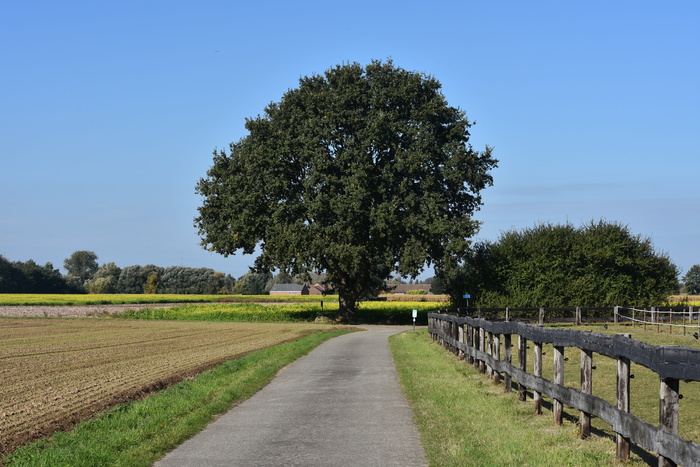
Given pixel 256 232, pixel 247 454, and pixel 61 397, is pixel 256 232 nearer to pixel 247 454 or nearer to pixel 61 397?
pixel 61 397

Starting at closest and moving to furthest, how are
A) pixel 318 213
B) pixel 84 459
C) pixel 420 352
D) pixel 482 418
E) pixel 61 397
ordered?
pixel 84 459
pixel 482 418
pixel 61 397
pixel 420 352
pixel 318 213

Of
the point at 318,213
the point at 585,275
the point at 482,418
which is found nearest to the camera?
the point at 482,418

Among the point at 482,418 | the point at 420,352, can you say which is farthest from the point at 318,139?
the point at 482,418

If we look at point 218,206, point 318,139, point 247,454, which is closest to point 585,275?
point 318,139

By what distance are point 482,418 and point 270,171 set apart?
41.7m

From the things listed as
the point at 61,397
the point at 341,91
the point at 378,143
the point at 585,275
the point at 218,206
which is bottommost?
the point at 61,397

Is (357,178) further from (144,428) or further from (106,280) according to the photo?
(106,280)

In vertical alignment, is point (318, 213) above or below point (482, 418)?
above

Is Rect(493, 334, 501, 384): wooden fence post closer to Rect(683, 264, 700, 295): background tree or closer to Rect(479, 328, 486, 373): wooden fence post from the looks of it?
Rect(479, 328, 486, 373): wooden fence post

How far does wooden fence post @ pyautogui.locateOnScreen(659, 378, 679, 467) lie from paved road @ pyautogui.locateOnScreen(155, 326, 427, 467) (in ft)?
8.82

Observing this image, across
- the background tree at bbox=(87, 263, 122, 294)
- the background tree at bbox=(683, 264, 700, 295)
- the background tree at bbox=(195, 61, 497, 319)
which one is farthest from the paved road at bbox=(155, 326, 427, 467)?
the background tree at bbox=(683, 264, 700, 295)

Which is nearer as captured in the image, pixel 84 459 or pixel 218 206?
pixel 84 459

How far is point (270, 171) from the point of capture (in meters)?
52.2

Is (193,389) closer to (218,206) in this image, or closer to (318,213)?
(318,213)
